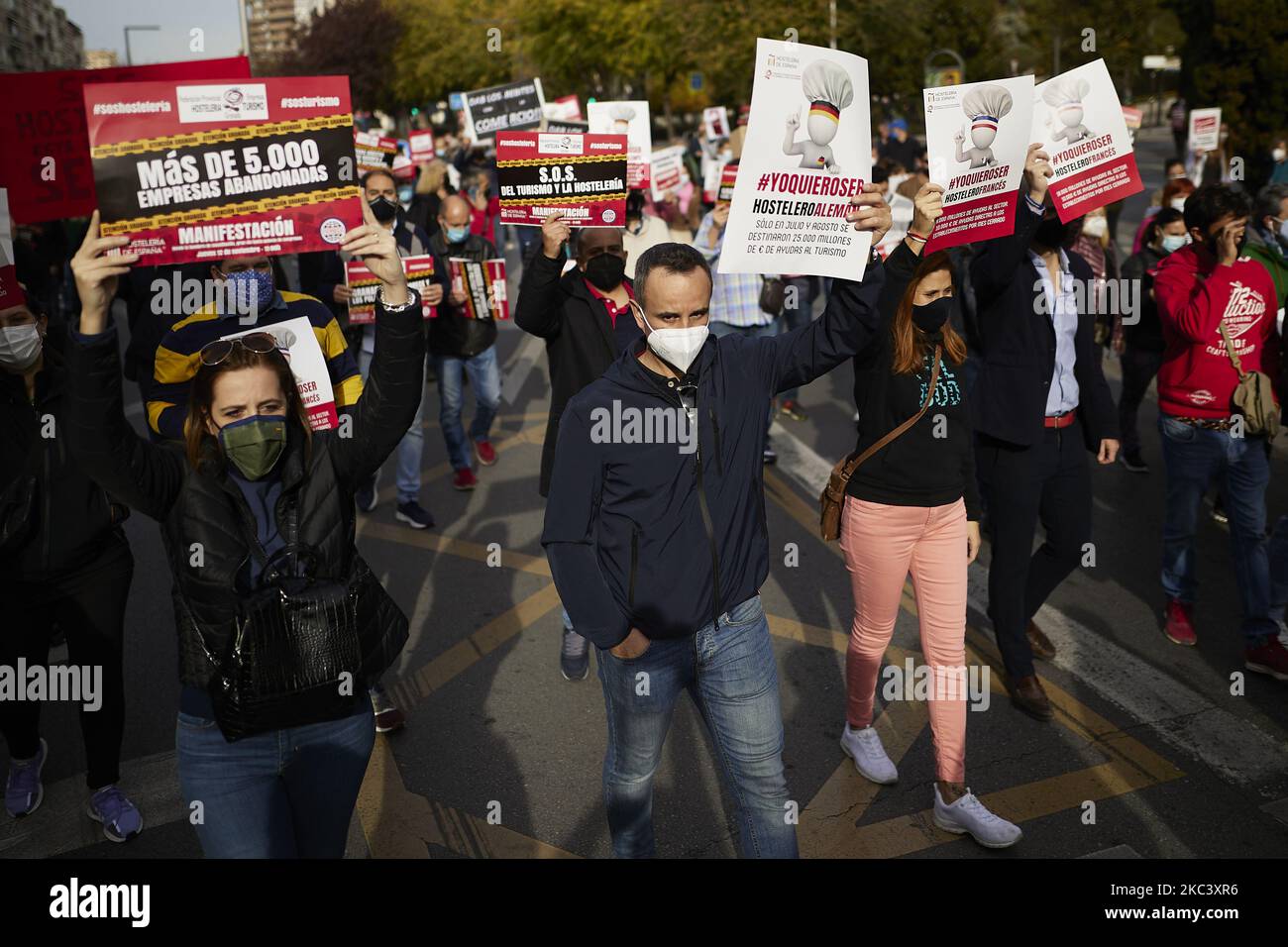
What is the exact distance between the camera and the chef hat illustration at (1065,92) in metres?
4.33

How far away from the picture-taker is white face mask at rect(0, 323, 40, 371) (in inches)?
155

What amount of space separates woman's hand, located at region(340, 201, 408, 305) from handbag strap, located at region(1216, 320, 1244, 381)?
3.87m

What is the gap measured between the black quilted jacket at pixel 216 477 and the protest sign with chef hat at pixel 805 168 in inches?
42.4

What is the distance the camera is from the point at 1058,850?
381 cm

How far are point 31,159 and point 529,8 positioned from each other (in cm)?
4350

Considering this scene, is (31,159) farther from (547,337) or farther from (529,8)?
(529,8)

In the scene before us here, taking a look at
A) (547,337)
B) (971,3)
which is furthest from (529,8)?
(547,337)

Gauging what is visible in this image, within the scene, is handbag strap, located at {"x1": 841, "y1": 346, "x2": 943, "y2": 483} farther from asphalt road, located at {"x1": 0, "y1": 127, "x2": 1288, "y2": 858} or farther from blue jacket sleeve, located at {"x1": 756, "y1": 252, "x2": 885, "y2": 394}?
asphalt road, located at {"x1": 0, "y1": 127, "x2": 1288, "y2": 858}

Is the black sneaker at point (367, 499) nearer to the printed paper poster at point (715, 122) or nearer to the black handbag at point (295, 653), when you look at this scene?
the black handbag at point (295, 653)

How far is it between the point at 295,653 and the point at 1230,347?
427 centimetres

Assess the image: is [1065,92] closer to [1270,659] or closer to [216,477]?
[1270,659]

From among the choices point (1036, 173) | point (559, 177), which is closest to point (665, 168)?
point (559, 177)
